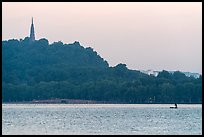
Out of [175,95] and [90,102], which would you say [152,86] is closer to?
[175,95]

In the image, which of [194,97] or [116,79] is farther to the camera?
[116,79]

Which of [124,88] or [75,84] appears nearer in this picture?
[124,88]

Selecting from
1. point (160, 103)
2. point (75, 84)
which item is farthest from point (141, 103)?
point (75, 84)

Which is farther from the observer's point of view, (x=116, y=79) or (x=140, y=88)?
(x=116, y=79)

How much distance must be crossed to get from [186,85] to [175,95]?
13.9 ft

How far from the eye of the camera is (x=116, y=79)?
196875 mm

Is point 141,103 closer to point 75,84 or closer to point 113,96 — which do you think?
point 113,96

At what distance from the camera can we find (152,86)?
18300 centimetres

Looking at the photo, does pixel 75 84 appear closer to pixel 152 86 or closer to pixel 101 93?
pixel 101 93

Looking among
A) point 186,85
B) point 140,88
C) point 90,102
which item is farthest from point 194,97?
point 90,102

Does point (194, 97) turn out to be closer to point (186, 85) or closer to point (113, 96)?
point (186, 85)

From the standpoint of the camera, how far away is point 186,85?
18512 cm

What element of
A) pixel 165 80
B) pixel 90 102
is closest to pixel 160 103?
pixel 165 80

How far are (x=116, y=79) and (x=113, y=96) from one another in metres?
7.44
